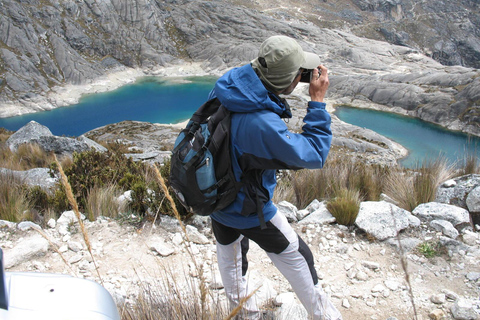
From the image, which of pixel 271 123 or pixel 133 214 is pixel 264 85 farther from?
pixel 133 214

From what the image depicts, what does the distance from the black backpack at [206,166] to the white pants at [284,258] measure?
1.16 feet

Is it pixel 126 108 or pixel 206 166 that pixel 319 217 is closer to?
pixel 206 166

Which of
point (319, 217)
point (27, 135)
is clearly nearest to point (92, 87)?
point (27, 135)

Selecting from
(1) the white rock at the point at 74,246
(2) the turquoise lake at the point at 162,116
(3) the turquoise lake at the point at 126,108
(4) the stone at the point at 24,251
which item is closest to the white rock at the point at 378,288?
(1) the white rock at the point at 74,246

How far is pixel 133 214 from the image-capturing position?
397 centimetres

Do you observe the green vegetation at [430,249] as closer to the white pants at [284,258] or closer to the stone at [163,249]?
the white pants at [284,258]

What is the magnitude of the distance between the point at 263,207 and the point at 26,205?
3498 millimetres

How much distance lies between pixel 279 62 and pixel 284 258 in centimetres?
127

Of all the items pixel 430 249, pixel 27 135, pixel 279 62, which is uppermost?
pixel 279 62

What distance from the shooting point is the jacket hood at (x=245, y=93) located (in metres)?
1.71

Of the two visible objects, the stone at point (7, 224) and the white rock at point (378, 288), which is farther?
the stone at point (7, 224)

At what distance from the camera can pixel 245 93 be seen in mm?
1702

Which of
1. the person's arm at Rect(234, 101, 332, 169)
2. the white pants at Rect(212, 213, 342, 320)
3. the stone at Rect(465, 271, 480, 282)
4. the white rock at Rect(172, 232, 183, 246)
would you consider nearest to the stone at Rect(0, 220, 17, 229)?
the white rock at Rect(172, 232, 183, 246)

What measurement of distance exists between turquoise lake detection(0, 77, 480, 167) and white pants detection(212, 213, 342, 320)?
84.7 ft
